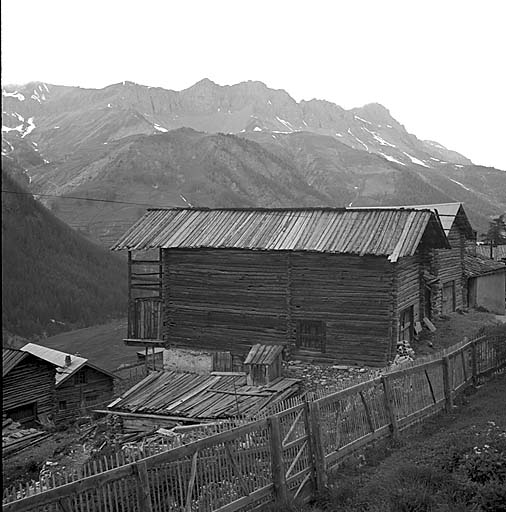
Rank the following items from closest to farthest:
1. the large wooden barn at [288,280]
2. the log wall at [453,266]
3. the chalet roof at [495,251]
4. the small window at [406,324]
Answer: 1. the large wooden barn at [288,280]
2. the small window at [406,324]
3. the log wall at [453,266]
4. the chalet roof at [495,251]

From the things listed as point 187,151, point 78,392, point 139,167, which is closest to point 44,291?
point 78,392

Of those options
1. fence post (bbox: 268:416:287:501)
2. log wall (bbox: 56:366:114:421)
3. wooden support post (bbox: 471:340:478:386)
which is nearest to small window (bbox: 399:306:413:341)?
wooden support post (bbox: 471:340:478:386)

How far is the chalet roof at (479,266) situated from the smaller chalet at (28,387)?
82.8ft

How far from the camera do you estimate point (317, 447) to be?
9523 millimetres

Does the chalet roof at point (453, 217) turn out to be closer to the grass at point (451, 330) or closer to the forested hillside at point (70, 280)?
the grass at point (451, 330)

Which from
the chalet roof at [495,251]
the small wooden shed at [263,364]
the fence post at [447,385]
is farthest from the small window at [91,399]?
the fence post at [447,385]

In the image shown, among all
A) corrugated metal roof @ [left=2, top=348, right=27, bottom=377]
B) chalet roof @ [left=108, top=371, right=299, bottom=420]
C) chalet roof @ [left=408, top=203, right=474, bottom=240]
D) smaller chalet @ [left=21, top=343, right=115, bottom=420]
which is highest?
chalet roof @ [left=408, top=203, right=474, bottom=240]

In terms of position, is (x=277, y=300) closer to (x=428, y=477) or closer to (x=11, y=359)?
(x=428, y=477)

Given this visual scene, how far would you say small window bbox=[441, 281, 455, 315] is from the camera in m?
31.4

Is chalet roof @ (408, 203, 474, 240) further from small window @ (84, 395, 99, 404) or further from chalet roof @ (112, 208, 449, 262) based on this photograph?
small window @ (84, 395, 99, 404)

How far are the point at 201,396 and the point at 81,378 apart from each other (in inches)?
870

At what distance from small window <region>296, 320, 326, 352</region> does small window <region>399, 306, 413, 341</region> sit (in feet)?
9.79

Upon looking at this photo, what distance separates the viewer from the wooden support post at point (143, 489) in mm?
7160

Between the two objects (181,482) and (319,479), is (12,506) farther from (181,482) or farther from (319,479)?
(319,479)
